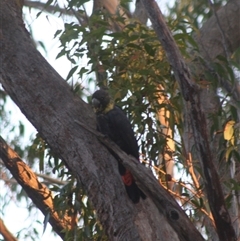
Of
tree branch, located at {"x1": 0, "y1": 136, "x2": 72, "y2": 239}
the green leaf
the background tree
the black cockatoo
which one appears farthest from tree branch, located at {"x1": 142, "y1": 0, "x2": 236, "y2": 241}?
tree branch, located at {"x1": 0, "y1": 136, "x2": 72, "y2": 239}

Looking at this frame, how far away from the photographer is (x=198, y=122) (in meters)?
2.93

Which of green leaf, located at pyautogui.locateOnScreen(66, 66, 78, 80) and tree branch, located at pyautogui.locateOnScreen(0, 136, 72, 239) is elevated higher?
green leaf, located at pyautogui.locateOnScreen(66, 66, 78, 80)

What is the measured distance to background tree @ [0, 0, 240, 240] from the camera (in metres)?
3.04

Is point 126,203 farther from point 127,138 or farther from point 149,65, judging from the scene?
point 149,65

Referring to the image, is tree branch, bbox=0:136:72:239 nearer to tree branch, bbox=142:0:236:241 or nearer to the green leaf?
the green leaf

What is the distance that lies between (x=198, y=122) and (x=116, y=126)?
55cm

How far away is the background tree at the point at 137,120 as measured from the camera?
120 inches

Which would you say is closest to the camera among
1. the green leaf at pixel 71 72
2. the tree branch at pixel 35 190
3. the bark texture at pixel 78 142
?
the bark texture at pixel 78 142

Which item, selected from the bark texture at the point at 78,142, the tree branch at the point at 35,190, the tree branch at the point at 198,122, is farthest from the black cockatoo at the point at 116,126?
the tree branch at the point at 35,190

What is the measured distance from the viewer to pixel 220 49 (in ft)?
16.0

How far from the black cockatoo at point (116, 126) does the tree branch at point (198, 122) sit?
1.09ft

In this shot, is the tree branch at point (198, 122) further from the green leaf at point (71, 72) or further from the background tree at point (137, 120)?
the green leaf at point (71, 72)

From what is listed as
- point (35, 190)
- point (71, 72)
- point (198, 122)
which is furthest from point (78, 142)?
point (35, 190)

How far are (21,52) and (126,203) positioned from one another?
0.95 meters
